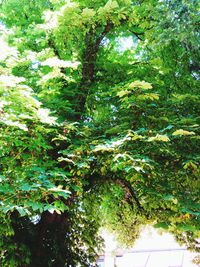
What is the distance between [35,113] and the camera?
4684 millimetres

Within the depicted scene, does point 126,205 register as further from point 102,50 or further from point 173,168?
point 102,50

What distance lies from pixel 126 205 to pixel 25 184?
5710 millimetres

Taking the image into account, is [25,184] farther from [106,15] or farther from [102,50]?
[102,50]

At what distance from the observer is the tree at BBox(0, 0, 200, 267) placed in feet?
15.9

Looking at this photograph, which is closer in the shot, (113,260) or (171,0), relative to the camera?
(171,0)

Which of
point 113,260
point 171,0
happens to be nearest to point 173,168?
point 171,0

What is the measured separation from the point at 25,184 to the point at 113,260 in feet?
48.6

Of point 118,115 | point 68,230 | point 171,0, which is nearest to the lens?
point 171,0

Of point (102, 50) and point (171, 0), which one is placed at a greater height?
point (102, 50)

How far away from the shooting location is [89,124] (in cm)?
663

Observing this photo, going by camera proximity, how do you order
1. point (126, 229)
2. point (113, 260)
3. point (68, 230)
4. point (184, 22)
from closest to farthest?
point (184, 22), point (68, 230), point (126, 229), point (113, 260)

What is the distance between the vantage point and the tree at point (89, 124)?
484 centimetres

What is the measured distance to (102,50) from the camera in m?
8.16

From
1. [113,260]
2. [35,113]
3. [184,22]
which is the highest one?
[184,22]
